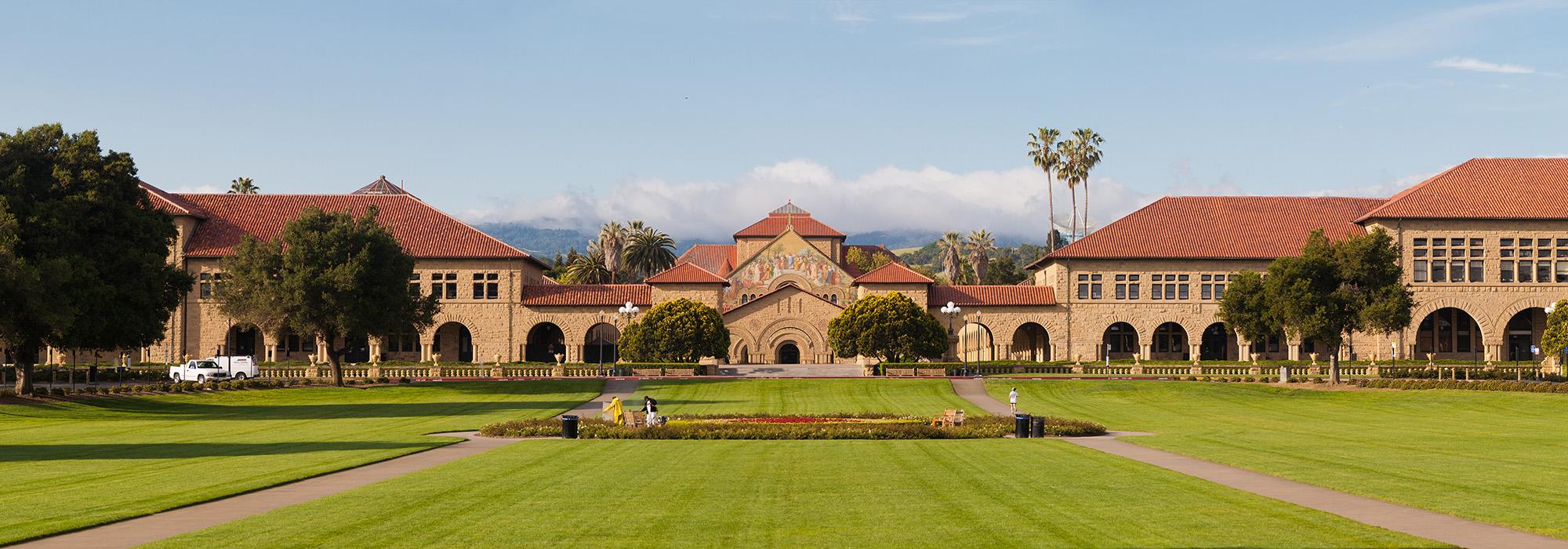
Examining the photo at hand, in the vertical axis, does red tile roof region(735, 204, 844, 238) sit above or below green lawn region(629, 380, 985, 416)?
above

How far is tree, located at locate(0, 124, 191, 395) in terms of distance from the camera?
44.2 meters

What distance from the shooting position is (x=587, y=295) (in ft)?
287

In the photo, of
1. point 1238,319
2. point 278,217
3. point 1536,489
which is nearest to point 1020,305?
point 1238,319

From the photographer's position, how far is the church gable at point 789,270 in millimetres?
100875

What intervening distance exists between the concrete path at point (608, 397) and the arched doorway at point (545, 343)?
87.3 ft

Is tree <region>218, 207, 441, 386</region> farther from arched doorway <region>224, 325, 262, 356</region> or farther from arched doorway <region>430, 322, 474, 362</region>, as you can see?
arched doorway <region>224, 325, 262, 356</region>

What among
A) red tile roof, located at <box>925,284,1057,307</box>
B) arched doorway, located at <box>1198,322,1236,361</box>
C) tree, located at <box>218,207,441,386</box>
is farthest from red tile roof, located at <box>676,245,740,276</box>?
tree, located at <box>218,207,441,386</box>

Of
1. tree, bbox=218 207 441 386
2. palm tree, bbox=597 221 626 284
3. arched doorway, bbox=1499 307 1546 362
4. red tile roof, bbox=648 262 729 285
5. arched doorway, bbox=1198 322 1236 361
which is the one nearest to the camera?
tree, bbox=218 207 441 386

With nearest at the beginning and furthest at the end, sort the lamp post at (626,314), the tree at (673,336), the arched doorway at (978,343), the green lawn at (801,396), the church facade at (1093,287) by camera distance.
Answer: the green lawn at (801,396) < the lamp post at (626,314) < the tree at (673,336) < the church facade at (1093,287) < the arched doorway at (978,343)

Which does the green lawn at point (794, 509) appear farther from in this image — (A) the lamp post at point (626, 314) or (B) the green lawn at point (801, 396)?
(A) the lamp post at point (626, 314)

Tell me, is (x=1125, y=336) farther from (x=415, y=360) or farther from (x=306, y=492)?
(x=306, y=492)

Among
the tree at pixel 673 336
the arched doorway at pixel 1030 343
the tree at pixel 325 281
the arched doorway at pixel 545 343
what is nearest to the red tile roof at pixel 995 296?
the arched doorway at pixel 1030 343

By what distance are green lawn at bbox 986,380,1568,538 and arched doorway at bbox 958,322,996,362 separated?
79.5 ft

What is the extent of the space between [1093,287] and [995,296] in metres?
6.32
